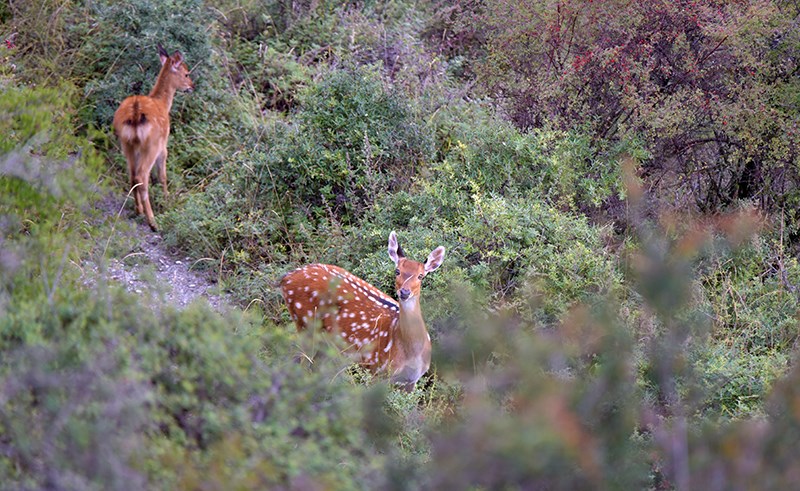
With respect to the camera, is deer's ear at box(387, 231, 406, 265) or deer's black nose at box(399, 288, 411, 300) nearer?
deer's black nose at box(399, 288, 411, 300)

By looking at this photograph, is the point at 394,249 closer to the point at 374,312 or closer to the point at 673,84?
the point at 374,312

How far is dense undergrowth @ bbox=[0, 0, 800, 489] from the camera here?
3594 mm

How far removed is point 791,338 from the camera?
24.5 feet

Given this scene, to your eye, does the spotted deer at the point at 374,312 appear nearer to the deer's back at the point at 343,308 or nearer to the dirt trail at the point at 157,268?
the deer's back at the point at 343,308

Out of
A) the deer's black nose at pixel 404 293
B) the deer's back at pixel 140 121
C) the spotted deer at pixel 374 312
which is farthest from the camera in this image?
the deer's back at pixel 140 121

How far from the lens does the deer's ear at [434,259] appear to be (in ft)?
22.6

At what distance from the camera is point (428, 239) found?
7.75 m

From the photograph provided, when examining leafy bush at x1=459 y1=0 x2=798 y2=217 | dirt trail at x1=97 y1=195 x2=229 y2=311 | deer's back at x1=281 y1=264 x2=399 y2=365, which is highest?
leafy bush at x1=459 y1=0 x2=798 y2=217

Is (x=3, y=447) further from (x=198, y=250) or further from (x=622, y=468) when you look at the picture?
(x=198, y=250)

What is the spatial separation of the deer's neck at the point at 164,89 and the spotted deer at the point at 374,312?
364 cm

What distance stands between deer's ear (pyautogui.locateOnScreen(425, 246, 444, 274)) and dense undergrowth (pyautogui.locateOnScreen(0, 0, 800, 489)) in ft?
0.76

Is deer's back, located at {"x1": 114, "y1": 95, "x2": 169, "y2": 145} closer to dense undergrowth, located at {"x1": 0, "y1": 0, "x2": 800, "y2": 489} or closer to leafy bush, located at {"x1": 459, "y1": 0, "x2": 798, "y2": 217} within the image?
dense undergrowth, located at {"x1": 0, "y1": 0, "x2": 800, "y2": 489}

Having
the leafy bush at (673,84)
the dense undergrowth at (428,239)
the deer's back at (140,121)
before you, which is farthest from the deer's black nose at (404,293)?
the deer's back at (140,121)

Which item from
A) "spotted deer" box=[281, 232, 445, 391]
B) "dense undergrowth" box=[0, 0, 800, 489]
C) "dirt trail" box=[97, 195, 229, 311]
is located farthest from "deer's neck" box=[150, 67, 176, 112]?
"spotted deer" box=[281, 232, 445, 391]
